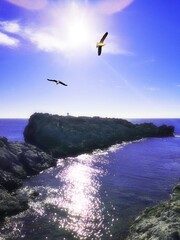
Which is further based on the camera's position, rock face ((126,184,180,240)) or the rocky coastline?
the rocky coastline

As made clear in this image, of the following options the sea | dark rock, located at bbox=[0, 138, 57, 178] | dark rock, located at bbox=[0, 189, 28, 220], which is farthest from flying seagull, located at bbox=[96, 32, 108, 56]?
dark rock, located at bbox=[0, 138, 57, 178]

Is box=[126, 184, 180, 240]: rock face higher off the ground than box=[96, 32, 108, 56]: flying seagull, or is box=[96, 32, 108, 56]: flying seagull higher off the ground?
box=[96, 32, 108, 56]: flying seagull

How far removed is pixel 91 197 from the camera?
50312 mm

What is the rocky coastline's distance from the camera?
55188mm

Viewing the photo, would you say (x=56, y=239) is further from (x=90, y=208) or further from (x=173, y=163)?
(x=173, y=163)

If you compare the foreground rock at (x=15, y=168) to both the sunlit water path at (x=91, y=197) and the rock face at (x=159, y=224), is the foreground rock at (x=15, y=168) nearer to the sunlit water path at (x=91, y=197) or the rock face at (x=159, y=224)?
the sunlit water path at (x=91, y=197)

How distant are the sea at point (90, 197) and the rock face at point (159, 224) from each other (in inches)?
95.1

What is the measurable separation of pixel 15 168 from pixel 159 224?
1627 inches

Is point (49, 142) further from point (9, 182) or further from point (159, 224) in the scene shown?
point (159, 224)

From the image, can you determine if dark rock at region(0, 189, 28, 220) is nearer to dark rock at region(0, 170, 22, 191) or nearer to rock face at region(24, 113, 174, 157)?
dark rock at region(0, 170, 22, 191)

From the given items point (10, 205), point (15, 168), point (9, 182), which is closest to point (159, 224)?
point (10, 205)

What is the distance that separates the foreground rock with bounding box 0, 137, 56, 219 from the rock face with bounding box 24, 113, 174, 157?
17.8 meters

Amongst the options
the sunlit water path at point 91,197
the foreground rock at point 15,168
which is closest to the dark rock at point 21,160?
the foreground rock at point 15,168

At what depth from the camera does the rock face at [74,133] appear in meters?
105
